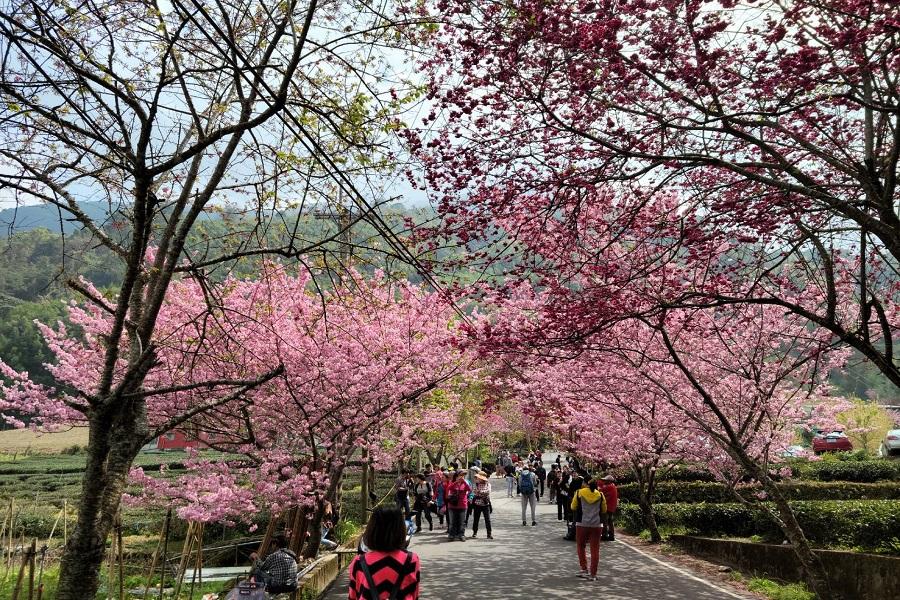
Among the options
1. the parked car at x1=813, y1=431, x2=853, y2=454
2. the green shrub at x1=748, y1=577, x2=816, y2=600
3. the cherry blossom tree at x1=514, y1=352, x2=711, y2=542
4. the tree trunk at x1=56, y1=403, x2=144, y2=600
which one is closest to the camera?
the tree trunk at x1=56, y1=403, x2=144, y2=600

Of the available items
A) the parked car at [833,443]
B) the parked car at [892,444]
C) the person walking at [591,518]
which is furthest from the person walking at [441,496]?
the parked car at [833,443]

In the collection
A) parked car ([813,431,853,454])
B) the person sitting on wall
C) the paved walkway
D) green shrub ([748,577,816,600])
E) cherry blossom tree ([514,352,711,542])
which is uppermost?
cherry blossom tree ([514,352,711,542])

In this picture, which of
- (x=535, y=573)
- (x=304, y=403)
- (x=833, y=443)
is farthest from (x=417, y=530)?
(x=833, y=443)

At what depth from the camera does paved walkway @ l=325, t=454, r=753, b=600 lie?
397 inches

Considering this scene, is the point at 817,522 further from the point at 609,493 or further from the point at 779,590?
the point at 609,493

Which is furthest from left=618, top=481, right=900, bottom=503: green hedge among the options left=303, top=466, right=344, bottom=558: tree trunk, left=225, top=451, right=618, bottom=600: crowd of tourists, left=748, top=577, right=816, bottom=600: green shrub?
left=303, top=466, right=344, bottom=558: tree trunk

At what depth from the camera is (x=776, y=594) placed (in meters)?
9.95

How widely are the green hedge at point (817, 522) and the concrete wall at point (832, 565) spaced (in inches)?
28.8

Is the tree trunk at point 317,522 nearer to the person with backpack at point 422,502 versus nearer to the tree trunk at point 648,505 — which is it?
the person with backpack at point 422,502

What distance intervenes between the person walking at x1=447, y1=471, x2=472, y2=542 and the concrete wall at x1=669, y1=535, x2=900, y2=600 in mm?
5462

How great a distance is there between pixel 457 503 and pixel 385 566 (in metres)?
12.9

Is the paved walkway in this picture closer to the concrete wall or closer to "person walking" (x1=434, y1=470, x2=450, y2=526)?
the concrete wall

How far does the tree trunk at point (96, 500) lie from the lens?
16.6ft

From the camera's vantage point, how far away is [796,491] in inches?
835
